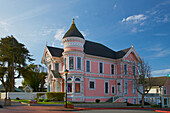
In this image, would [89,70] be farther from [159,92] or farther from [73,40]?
[159,92]

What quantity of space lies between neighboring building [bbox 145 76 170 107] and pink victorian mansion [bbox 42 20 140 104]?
4.41m

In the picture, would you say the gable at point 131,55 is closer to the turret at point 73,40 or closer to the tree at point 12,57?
the turret at point 73,40

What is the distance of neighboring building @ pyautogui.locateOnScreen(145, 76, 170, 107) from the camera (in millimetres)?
33734

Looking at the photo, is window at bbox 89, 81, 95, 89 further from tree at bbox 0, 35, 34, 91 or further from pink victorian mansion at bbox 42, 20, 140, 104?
tree at bbox 0, 35, 34, 91

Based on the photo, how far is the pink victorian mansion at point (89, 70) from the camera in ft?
104

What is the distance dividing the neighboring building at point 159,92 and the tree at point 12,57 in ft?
91.8

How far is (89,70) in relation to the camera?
3434cm

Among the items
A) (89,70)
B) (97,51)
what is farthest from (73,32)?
(89,70)

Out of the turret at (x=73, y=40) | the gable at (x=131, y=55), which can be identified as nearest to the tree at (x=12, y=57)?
the turret at (x=73, y=40)

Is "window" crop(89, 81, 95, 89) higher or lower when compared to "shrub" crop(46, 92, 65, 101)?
higher

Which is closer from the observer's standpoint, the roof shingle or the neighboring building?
the neighboring building

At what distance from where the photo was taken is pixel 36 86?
54.1 metres

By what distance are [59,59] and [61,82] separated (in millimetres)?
4546

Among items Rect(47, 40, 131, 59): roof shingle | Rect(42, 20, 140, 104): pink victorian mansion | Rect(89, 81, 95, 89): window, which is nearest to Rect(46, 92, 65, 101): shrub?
Rect(42, 20, 140, 104): pink victorian mansion
